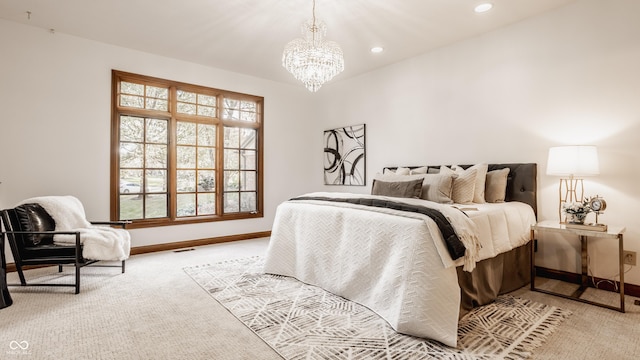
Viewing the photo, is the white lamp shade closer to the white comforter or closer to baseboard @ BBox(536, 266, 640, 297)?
the white comforter

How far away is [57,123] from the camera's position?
3734 mm

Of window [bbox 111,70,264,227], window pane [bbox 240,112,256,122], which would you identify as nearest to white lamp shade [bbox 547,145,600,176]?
window [bbox 111,70,264,227]

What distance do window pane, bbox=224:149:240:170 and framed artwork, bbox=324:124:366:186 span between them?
164cm

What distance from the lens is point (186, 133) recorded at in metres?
4.76

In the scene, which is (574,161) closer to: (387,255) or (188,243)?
(387,255)

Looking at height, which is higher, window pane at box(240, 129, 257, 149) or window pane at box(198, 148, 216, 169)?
window pane at box(240, 129, 257, 149)

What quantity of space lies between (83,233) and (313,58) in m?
2.72

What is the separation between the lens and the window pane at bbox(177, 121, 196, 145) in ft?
15.4

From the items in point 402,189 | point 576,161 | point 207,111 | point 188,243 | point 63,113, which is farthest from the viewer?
point 207,111

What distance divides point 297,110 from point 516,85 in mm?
3609

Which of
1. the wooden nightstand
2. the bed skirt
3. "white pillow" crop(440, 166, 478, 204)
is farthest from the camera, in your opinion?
"white pillow" crop(440, 166, 478, 204)

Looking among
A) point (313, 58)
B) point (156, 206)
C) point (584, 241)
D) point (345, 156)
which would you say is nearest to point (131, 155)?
point (156, 206)

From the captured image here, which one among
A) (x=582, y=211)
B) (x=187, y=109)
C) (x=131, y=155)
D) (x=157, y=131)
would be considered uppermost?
(x=187, y=109)

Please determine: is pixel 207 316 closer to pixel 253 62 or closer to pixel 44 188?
pixel 44 188
